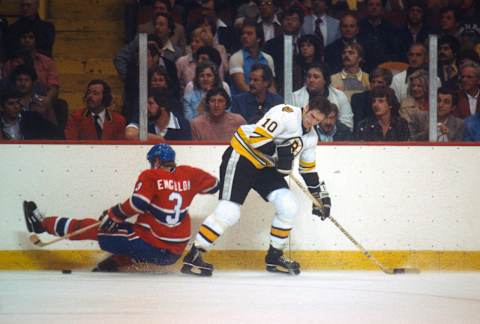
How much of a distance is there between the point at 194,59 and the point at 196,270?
1808 mm

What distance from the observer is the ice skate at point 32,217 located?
25.3 feet

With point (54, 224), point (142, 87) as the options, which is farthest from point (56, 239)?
point (142, 87)

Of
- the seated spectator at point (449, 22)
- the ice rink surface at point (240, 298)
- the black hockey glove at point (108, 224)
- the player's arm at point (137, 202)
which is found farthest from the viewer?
the seated spectator at point (449, 22)

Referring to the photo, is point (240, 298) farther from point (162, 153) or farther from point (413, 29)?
point (413, 29)

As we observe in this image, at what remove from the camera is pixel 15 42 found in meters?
8.68

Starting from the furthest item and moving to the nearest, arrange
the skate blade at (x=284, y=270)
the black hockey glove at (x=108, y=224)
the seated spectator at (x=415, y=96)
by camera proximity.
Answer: the seated spectator at (x=415, y=96)
the skate blade at (x=284, y=270)
the black hockey glove at (x=108, y=224)

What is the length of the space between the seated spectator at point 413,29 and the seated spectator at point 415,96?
546 mm

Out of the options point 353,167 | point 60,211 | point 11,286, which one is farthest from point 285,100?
point 11,286

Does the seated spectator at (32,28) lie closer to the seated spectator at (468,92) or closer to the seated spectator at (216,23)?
the seated spectator at (216,23)

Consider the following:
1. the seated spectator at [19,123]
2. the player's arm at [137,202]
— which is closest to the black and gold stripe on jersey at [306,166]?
the player's arm at [137,202]

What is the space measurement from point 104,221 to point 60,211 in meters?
0.46

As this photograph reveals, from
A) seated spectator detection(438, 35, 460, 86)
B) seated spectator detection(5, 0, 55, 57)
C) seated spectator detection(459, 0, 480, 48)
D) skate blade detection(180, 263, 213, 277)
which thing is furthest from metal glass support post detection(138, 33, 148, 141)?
seated spectator detection(459, 0, 480, 48)

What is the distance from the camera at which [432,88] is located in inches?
312

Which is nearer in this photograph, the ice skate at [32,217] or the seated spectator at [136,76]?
the ice skate at [32,217]
